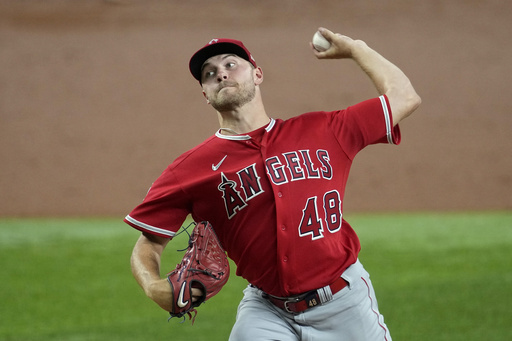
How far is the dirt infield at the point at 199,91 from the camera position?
14539 millimetres

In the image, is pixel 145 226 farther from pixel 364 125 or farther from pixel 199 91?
pixel 199 91

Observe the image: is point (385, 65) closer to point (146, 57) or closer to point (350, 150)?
point (350, 150)

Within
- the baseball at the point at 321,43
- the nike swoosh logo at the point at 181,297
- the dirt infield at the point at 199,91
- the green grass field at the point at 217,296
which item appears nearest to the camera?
the nike swoosh logo at the point at 181,297

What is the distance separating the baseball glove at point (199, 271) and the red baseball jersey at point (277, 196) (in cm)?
19

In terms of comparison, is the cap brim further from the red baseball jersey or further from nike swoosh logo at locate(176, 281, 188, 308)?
nike swoosh logo at locate(176, 281, 188, 308)

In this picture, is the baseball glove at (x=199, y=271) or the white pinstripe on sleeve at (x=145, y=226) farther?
the white pinstripe on sleeve at (x=145, y=226)

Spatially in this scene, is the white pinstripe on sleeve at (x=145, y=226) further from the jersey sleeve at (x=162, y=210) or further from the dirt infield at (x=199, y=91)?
the dirt infield at (x=199, y=91)

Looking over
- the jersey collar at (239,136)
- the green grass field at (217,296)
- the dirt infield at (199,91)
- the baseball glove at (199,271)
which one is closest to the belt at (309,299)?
the baseball glove at (199,271)

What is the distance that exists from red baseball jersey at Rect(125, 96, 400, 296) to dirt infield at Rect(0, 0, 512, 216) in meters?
11.7

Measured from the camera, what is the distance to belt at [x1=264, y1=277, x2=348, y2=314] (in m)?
2.82

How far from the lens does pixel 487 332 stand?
557 centimetres

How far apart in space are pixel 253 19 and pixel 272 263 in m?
14.0

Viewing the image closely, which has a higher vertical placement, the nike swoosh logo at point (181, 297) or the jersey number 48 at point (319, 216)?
the jersey number 48 at point (319, 216)

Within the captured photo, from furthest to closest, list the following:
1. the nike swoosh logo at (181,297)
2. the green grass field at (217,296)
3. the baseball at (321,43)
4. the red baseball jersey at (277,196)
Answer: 1. the green grass field at (217,296)
2. the baseball at (321,43)
3. the red baseball jersey at (277,196)
4. the nike swoosh logo at (181,297)
